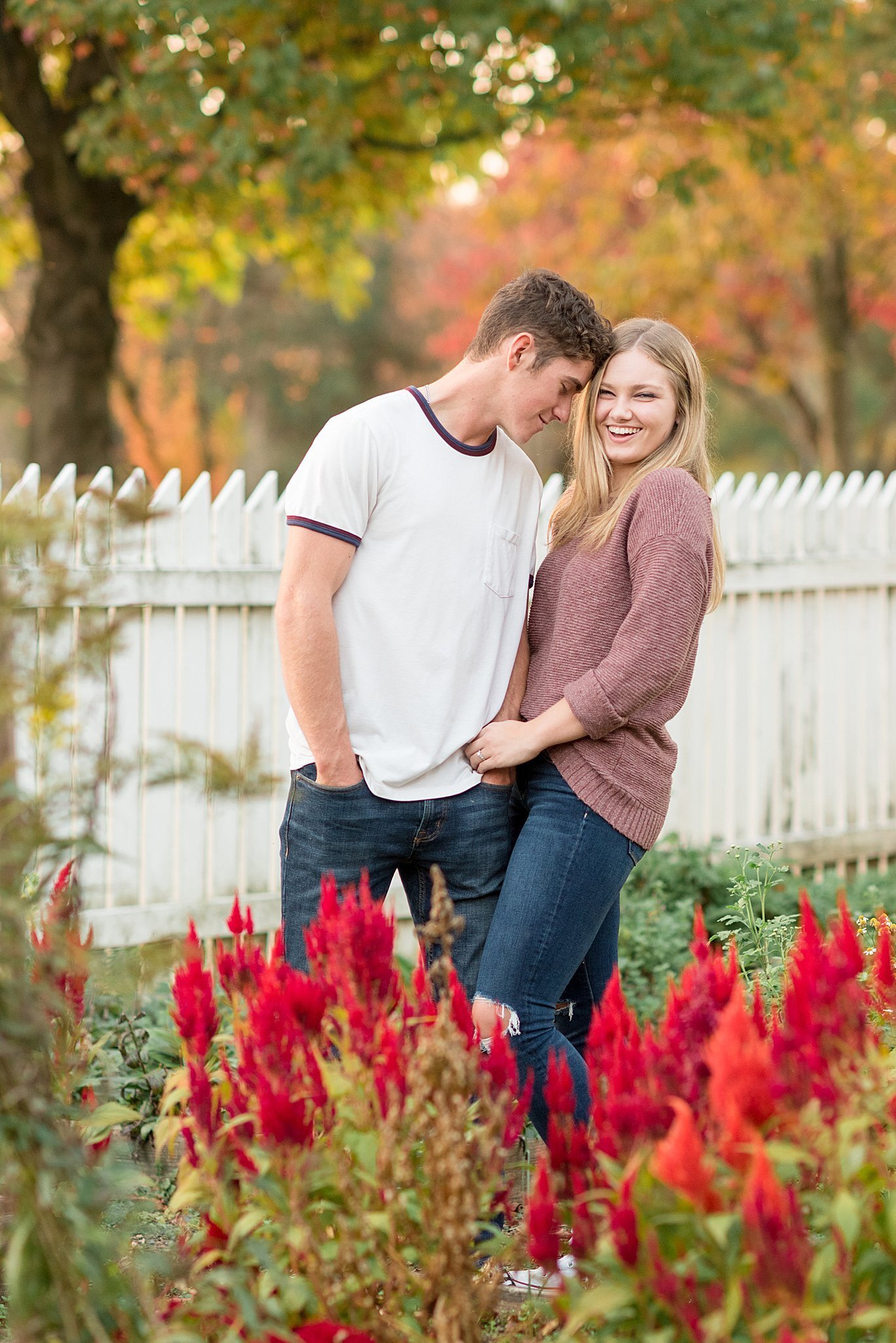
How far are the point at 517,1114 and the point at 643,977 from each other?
2.47 m

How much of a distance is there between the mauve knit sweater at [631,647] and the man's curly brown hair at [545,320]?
339mm

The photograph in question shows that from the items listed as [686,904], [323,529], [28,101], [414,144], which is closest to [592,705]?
[323,529]

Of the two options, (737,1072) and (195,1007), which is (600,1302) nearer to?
(737,1072)

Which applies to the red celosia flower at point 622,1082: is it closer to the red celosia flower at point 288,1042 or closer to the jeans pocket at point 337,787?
the red celosia flower at point 288,1042

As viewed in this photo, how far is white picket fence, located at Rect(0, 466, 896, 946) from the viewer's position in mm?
4609

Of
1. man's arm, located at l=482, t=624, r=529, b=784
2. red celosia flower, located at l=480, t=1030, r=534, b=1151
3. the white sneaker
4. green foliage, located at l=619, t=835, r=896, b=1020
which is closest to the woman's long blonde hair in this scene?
man's arm, located at l=482, t=624, r=529, b=784

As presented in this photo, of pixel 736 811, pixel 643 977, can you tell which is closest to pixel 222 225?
pixel 736 811

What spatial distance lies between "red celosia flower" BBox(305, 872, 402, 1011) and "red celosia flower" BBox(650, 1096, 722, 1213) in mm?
504

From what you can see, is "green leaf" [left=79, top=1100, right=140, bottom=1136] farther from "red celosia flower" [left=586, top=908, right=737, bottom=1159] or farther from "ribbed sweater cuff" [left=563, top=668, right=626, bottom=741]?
"ribbed sweater cuff" [left=563, top=668, right=626, bottom=741]

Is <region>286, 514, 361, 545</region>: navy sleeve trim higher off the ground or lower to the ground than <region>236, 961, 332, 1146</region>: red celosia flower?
higher

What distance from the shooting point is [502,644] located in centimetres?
289

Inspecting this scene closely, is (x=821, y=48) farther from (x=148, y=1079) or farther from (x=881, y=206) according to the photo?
(x=148, y=1079)

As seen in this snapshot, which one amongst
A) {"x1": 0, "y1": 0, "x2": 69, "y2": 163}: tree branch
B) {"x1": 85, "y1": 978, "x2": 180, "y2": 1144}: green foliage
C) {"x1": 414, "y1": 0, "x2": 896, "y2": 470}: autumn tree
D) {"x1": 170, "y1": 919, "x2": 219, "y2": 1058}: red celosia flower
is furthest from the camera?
{"x1": 414, "y1": 0, "x2": 896, "y2": 470}: autumn tree

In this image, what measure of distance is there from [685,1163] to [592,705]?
4.10ft
